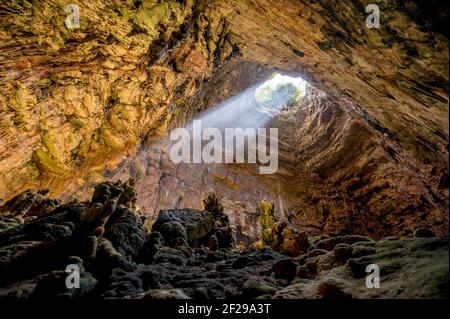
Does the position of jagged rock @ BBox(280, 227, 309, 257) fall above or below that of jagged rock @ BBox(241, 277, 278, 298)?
above

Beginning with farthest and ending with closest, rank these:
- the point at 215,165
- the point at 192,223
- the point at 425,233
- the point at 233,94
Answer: the point at 233,94, the point at 215,165, the point at 192,223, the point at 425,233

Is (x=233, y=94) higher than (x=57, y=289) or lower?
higher

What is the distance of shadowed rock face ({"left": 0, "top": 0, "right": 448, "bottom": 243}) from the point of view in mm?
6329

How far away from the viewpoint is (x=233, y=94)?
20625 millimetres

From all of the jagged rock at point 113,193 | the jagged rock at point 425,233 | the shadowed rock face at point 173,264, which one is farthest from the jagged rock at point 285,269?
the jagged rock at point 113,193

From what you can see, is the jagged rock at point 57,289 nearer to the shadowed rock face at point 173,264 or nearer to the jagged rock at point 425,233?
the shadowed rock face at point 173,264

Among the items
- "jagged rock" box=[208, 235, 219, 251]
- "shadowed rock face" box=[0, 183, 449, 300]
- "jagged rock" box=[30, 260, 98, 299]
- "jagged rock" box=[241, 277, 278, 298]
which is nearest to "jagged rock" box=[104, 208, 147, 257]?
"shadowed rock face" box=[0, 183, 449, 300]

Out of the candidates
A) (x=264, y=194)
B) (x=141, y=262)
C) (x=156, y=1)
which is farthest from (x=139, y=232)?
(x=264, y=194)

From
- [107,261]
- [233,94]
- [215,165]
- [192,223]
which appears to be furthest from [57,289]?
[233,94]

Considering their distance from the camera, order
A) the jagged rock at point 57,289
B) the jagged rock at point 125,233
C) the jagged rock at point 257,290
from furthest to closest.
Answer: the jagged rock at point 125,233 → the jagged rock at point 257,290 → the jagged rock at point 57,289

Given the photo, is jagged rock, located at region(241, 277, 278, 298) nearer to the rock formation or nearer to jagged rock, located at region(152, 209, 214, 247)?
the rock formation

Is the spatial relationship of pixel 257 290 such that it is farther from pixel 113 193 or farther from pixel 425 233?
pixel 113 193

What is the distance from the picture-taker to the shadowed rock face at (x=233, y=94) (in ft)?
20.8

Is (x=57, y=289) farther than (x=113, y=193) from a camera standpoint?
No
